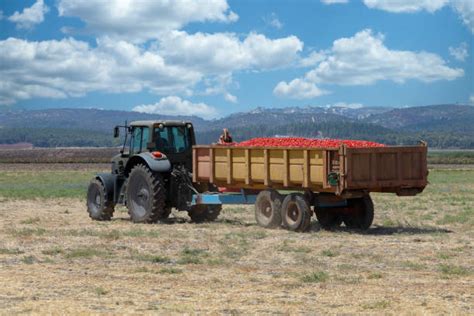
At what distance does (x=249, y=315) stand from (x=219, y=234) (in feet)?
33.7

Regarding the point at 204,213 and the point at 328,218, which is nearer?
the point at 328,218

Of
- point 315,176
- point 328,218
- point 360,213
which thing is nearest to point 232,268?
point 315,176

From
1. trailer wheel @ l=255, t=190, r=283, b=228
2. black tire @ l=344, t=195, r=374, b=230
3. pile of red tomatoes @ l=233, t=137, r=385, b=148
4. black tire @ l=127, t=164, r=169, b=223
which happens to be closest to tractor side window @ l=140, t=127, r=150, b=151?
black tire @ l=127, t=164, r=169, b=223

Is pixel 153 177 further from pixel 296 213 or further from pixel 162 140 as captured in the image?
pixel 296 213

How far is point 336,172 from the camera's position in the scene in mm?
19594

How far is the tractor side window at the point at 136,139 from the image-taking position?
24.2 meters

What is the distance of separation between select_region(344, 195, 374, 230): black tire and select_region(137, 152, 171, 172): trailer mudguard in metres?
5.06

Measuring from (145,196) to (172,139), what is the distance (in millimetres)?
1845

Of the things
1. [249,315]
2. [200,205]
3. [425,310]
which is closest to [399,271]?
[425,310]

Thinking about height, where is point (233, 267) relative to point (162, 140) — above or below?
below

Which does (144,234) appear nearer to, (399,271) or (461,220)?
(399,271)

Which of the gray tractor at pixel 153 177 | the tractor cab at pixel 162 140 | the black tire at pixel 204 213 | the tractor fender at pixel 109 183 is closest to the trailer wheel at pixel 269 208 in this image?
the gray tractor at pixel 153 177

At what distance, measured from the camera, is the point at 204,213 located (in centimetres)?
2462

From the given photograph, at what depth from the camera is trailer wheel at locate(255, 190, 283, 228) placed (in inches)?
846
